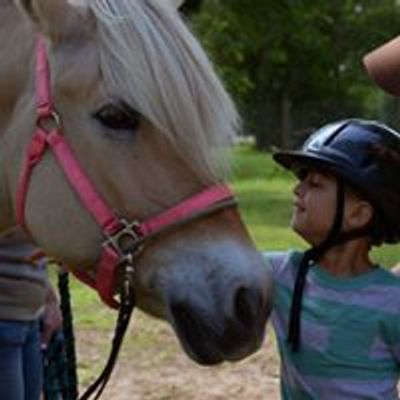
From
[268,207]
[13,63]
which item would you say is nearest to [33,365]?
[13,63]

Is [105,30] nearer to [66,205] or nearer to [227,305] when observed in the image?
[66,205]

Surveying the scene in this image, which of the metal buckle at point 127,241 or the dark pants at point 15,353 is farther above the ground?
the metal buckle at point 127,241

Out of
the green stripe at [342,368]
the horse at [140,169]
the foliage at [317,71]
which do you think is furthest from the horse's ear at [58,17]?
the foliage at [317,71]

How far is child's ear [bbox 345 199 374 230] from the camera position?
8.92ft

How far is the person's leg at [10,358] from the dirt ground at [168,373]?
269cm

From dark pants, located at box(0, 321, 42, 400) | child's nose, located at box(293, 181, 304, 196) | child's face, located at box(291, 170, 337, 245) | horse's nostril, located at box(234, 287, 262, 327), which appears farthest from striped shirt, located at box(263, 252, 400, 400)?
dark pants, located at box(0, 321, 42, 400)

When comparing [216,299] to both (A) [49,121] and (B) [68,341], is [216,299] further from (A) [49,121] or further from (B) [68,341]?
(B) [68,341]

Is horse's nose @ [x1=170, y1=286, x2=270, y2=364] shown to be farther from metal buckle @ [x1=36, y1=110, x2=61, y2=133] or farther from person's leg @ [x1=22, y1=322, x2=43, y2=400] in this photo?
person's leg @ [x1=22, y1=322, x2=43, y2=400]

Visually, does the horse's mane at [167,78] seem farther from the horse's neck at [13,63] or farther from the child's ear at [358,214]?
the child's ear at [358,214]

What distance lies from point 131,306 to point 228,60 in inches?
772

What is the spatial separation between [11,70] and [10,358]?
882 mm

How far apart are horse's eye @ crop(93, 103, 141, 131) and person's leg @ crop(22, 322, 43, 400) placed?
3.01 feet

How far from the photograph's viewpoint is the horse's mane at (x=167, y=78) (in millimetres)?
2221

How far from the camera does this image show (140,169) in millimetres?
2234
